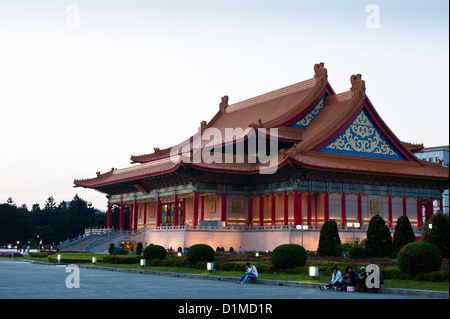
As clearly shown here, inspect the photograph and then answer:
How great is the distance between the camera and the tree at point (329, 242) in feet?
122

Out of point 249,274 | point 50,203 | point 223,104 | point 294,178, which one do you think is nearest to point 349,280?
point 249,274

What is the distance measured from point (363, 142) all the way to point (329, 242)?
19.7 metres

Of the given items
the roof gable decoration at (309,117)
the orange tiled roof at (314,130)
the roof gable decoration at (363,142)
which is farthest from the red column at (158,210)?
the roof gable decoration at (363,142)

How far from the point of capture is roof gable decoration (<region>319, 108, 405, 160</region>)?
174 feet

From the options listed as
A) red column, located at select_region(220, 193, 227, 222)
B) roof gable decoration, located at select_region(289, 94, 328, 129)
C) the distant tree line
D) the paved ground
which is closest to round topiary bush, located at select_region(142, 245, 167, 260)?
the paved ground

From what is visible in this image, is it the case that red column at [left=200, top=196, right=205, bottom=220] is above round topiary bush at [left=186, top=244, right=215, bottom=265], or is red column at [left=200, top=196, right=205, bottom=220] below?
above

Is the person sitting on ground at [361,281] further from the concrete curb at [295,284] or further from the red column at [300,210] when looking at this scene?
the red column at [300,210]

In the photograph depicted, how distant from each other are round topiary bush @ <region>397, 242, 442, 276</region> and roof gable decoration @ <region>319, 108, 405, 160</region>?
101 feet

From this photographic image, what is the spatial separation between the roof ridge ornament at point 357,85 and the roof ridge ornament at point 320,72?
262 centimetres

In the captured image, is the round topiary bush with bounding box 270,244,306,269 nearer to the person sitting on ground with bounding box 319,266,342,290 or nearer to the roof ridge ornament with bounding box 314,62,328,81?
the person sitting on ground with bounding box 319,266,342,290

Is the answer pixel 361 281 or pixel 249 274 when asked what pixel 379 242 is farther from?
pixel 361 281

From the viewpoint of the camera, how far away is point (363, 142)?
180 feet
